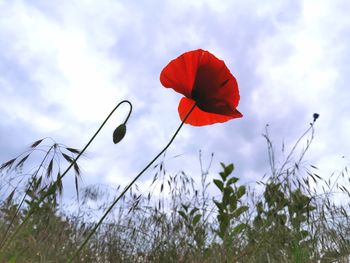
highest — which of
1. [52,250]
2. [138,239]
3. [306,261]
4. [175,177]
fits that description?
[175,177]

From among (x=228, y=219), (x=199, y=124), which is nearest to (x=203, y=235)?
(x=228, y=219)

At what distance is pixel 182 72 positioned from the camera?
54.1 inches

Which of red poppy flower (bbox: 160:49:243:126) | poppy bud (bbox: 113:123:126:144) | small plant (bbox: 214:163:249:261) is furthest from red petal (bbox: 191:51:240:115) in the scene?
small plant (bbox: 214:163:249:261)

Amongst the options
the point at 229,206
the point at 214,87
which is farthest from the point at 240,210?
the point at 214,87

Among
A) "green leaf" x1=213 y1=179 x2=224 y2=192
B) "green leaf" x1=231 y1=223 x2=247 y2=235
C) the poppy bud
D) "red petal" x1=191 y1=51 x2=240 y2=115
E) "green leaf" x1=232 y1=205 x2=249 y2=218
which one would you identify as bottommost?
the poppy bud

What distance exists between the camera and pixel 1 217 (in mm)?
3229

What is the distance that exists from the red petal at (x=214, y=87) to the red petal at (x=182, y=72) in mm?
18

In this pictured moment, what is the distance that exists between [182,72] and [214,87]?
0.35 ft

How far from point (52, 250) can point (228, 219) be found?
119cm

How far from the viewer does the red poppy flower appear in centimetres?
135

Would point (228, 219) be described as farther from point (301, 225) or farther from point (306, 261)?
point (306, 261)

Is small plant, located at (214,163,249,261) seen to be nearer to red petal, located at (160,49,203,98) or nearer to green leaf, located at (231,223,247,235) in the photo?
green leaf, located at (231,223,247,235)

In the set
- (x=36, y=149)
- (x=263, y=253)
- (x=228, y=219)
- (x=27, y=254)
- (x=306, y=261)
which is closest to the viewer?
(x=36, y=149)

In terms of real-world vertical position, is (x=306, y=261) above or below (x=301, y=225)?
below
